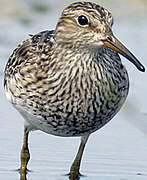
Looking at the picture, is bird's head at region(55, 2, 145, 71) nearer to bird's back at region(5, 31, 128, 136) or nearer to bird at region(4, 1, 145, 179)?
bird at region(4, 1, 145, 179)

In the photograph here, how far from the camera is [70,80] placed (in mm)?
10336

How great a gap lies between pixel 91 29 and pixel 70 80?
0.69 metres

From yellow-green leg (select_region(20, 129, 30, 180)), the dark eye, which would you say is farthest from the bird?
yellow-green leg (select_region(20, 129, 30, 180))

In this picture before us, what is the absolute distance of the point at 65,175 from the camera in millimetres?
11328

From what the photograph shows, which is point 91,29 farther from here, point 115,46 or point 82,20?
point 115,46

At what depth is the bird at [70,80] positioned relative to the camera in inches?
398

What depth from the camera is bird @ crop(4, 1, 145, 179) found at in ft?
33.2

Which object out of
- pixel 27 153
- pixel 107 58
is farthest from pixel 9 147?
pixel 107 58

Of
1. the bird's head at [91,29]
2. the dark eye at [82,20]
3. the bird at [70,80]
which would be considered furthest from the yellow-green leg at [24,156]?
the dark eye at [82,20]

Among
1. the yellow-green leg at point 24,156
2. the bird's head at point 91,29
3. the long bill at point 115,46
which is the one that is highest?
the bird's head at point 91,29

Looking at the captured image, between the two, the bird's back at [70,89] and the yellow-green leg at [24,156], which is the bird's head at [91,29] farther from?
the yellow-green leg at [24,156]

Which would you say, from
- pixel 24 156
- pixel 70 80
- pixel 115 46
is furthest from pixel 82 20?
pixel 24 156

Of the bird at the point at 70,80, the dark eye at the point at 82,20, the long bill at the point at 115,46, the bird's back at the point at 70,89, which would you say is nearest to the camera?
the long bill at the point at 115,46

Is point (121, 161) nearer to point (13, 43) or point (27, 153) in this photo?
point (27, 153)
